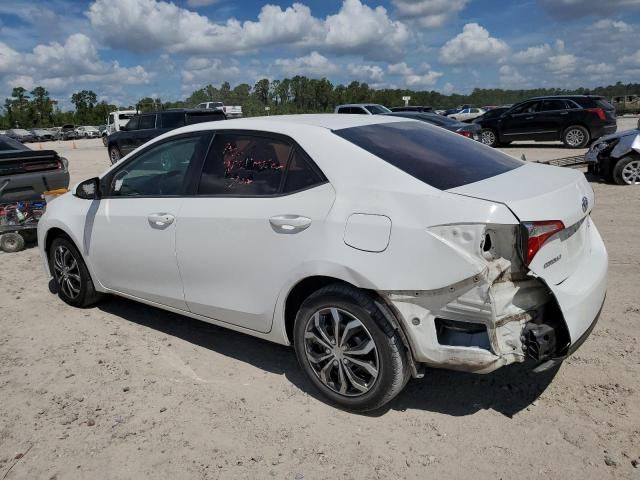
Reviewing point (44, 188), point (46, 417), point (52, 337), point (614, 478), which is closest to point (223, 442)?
point (46, 417)

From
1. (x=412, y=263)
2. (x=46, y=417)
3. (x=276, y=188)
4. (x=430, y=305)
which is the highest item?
(x=276, y=188)

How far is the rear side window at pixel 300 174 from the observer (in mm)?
3114

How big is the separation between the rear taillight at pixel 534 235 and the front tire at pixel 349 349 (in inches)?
31.2

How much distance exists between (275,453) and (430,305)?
3.74 ft

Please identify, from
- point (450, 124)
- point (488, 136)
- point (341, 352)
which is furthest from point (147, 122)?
point (341, 352)

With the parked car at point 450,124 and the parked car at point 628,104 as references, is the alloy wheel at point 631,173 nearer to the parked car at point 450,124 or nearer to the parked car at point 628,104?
the parked car at point 450,124

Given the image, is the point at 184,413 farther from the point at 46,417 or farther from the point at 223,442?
the point at 46,417

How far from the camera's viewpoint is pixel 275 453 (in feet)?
9.25

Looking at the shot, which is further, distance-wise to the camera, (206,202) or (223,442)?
(206,202)

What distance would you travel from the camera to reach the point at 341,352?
3047mm

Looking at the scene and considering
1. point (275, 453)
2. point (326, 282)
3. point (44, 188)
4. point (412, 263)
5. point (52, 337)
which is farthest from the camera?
point (44, 188)

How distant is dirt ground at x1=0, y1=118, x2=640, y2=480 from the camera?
2.70m

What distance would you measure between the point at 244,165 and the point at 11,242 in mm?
5375

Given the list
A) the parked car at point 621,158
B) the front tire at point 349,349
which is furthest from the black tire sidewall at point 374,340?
the parked car at point 621,158
